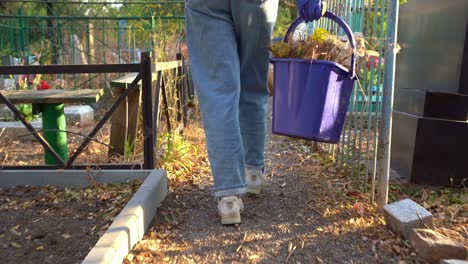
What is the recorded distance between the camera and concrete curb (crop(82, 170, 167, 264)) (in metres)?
1.62

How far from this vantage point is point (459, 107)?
8.64 ft

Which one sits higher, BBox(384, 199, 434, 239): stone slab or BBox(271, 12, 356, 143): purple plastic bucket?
BBox(271, 12, 356, 143): purple plastic bucket

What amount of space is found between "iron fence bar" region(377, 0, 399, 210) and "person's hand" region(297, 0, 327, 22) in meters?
0.32

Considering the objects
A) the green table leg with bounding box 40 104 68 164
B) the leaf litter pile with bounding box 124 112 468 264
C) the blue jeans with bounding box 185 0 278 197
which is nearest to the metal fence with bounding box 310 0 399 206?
the leaf litter pile with bounding box 124 112 468 264

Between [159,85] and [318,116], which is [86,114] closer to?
[159,85]

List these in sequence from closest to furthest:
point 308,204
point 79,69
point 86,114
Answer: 1. point 308,204
2. point 79,69
3. point 86,114

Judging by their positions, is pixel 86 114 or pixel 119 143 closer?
pixel 119 143

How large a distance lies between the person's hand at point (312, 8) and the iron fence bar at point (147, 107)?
40.5 inches

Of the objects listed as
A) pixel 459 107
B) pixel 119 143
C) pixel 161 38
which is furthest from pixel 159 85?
pixel 459 107

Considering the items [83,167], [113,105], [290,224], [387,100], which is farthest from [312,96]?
[83,167]

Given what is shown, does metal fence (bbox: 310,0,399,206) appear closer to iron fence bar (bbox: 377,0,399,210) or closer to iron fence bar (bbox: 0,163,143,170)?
iron fence bar (bbox: 377,0,399,210)

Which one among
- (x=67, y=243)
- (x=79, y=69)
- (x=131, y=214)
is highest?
(x=79, y=69)

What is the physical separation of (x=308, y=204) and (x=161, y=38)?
282 cm

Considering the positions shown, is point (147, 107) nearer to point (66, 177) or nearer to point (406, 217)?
point (66, 177)
